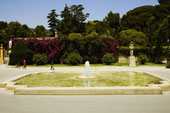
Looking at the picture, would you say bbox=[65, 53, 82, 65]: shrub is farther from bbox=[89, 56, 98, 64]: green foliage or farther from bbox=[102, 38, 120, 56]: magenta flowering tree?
bbox=[102, 38, 120, 56]: magenta flowering tree

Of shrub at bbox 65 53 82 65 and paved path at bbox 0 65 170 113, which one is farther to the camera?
shrub at bbox 65 53 82 65

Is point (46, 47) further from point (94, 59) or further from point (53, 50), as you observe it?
point (94, 59)

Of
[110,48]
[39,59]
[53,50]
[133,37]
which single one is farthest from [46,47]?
[133,37]

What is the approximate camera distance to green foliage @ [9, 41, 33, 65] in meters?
25.8

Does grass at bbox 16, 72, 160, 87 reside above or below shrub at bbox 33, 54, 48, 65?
below

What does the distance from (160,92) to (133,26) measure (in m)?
44.6

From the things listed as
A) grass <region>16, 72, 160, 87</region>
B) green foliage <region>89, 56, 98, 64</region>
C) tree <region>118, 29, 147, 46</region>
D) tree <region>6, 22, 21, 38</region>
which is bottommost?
grass <region>16, 72, 160, 87</region>

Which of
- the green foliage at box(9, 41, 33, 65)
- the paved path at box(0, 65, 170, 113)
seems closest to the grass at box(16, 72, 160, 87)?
the paved path at box(0, 65, 170, 113)

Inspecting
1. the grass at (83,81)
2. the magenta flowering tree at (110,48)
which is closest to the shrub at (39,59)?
the magenta flowering tree at (110,48)

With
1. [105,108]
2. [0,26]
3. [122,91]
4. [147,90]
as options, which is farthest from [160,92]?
[0,26]

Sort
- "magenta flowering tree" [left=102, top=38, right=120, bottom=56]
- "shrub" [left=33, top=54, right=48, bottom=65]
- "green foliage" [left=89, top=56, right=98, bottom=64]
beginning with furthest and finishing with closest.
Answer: "magenta flowering tree" [left=102, top=38, right=120, bottom=56] → "green foliage" [left=89, top=56, right=98, bottom=64] → "shrub" [left=33, top=54, right=48, bottom=65]

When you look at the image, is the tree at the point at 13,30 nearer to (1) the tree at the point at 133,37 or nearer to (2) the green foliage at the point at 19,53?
(2) the green foliage at the point at 19,53

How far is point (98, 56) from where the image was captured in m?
29.1

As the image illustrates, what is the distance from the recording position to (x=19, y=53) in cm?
2586
